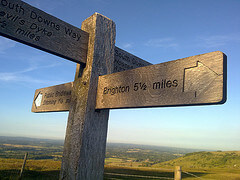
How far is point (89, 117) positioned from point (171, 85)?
0.81 metres

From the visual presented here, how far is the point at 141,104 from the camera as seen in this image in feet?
4.44

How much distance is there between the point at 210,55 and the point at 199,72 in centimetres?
12

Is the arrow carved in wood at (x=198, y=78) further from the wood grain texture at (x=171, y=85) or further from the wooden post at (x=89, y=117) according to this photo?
the wooden post at (x=89, y=117)

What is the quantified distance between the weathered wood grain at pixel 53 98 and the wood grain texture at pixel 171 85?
55 cm

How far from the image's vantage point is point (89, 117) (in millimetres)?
1635

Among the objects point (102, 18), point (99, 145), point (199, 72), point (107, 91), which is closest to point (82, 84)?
point (107, 91)

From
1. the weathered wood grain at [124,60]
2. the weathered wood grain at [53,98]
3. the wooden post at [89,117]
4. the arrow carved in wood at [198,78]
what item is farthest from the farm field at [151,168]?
the arrow carved in wood at [198,78]

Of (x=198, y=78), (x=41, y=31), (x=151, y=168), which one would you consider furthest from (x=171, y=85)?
(x=151, y=168)

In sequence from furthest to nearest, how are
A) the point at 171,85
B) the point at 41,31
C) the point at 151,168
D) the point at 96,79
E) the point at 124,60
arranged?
1. the point at 151,168
2. the point at 124,60
3. the point at 96,79
4. the point at 41,31
5. the point at 171,85

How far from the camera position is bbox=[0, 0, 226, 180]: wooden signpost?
1.12 metres

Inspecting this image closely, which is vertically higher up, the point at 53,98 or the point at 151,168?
the point at 53,98

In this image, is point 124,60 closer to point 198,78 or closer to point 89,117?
point 89,117

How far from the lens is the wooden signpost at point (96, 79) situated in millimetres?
1124

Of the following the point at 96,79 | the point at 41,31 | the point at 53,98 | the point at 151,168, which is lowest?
the point at 151,168
